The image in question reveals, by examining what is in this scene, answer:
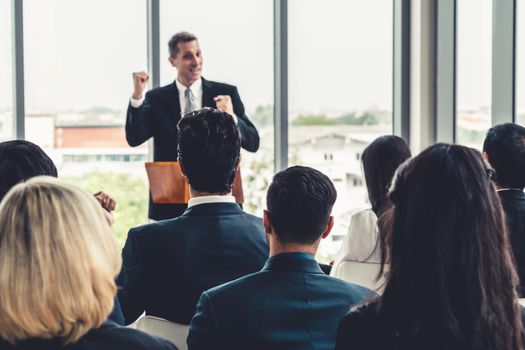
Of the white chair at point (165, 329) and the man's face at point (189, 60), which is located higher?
the man's face at point (189, 60)

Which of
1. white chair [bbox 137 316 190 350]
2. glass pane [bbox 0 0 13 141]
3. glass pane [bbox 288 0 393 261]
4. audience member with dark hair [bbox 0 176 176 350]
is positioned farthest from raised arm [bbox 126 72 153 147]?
audience member with dark hair [bbox 0 176 176 350]

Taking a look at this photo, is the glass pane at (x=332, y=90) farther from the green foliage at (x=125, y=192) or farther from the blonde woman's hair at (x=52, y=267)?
the blonde woman's hair at (x=52, y=267)

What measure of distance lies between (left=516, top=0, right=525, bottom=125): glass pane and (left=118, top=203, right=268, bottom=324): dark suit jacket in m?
2.69

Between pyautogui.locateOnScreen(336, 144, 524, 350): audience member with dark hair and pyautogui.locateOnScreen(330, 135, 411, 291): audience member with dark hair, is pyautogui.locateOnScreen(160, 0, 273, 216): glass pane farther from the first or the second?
pyautogui.locateOnScreen(336, 144, 524, 350): audience member with dark hair

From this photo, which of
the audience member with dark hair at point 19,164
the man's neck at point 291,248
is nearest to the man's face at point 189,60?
the audience member with dark hair at point 19,164

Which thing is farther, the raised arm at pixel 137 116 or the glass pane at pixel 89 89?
the glass pane at pixel 89 89

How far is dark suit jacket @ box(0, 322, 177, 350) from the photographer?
1.35 m

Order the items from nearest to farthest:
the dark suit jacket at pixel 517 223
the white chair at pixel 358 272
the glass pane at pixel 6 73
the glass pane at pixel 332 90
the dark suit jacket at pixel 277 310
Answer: the dark suit jacket at pixel 277 310 → the dark suit jacket at pixel 517 223 → the white chair at pixel 358 272 → the glass pane at pixel 6 73 → the glass pane at pixel 332 90

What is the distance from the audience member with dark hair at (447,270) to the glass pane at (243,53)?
13.1 feet

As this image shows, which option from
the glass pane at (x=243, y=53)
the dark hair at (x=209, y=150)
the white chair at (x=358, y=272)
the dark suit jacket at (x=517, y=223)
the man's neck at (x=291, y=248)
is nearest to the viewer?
the man's neck at (x=291, y=248)

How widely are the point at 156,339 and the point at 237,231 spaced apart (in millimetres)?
888

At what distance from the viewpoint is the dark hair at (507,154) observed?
9.20 feet

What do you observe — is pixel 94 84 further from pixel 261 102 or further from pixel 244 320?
pixel 244 320

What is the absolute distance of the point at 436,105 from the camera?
5332 mm
